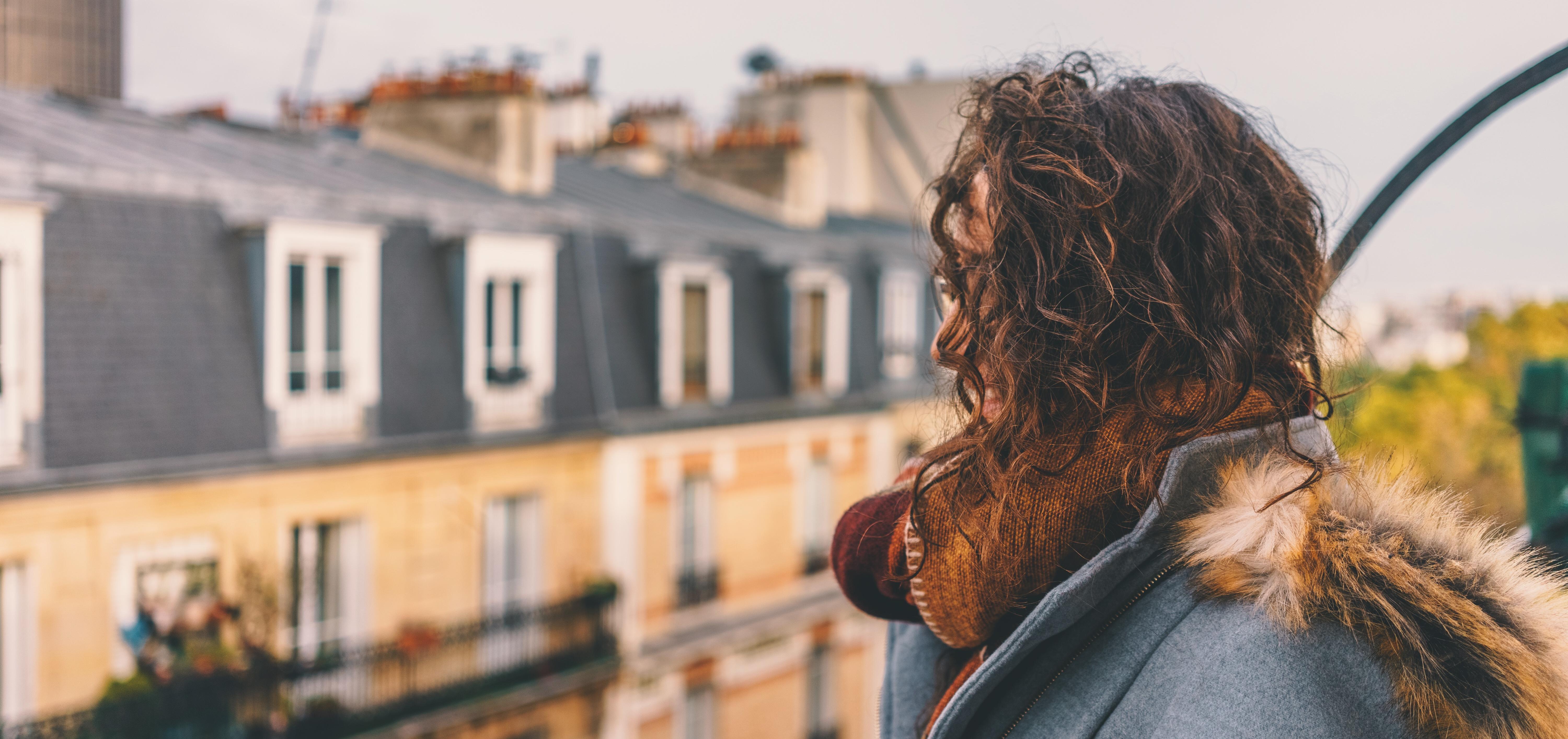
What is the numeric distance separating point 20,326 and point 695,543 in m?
7.86

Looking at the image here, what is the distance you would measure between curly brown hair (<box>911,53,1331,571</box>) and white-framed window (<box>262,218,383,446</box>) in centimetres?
907

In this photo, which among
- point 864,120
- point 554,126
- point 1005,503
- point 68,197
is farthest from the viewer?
point 864,120

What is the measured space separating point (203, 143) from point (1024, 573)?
1093 centimetres

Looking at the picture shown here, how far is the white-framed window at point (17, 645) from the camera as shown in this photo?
8.41 meters

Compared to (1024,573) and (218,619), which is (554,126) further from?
(1024,573)

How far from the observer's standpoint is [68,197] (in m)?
8.34

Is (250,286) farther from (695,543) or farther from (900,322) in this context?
(900,322)

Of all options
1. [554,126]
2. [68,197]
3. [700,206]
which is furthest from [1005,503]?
[554,126]

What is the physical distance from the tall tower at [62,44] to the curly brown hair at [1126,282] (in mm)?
10726

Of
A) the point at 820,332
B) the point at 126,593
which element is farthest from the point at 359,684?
the point at 820,332

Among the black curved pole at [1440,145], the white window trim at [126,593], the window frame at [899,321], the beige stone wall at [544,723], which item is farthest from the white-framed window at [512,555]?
the black curved pole at [1440,145]

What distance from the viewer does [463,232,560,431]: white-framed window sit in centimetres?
1122

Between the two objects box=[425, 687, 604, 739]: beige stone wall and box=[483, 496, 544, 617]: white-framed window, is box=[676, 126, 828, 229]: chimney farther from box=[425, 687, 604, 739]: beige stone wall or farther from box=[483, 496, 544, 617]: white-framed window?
box=[425, 687, 604, 739]: beige stone wall

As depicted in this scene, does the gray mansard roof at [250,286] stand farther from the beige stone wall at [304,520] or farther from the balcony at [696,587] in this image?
the balcony at [696,587]
